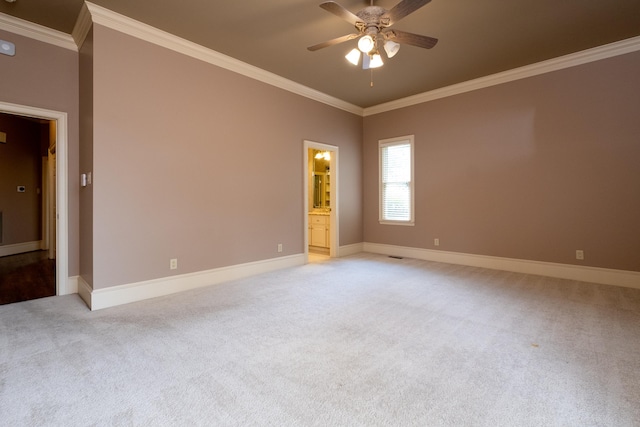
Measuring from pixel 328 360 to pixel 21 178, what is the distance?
753 cm

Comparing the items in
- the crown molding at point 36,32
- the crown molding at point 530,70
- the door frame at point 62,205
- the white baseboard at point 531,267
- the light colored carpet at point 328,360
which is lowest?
the light colored carpet at point 328,360

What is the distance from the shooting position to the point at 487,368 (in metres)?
2.03

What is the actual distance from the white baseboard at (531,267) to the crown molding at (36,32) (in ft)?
19.3

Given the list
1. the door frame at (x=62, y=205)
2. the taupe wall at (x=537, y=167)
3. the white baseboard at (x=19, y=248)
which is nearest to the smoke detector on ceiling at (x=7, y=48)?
the door frame at (x=62, y=205)

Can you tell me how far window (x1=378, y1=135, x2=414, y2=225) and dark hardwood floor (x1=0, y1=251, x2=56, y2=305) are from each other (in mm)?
5525

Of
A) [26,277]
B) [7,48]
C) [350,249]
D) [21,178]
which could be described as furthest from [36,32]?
[350,249]

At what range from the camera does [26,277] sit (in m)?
4.36

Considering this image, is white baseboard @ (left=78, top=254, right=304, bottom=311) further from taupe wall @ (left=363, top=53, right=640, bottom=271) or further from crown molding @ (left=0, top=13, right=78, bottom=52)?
taupe wall @ (left=363, top=53, right=640, bottom=271)

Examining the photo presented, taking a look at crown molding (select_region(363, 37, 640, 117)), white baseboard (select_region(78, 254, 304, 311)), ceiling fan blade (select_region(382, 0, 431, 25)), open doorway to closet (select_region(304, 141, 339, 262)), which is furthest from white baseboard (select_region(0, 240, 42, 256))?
crown molding (select_region(363, 37, 640, 117))

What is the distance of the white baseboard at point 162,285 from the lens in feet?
10.6

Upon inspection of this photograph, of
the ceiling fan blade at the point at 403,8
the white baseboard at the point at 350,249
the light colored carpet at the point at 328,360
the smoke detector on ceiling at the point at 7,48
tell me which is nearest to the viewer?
the light colored carpet at the point at 328,360

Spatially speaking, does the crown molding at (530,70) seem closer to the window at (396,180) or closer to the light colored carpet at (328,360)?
the window at (396,180)

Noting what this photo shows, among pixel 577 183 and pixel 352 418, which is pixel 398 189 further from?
pixel 352 418

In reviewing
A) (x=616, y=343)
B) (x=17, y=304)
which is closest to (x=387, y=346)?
(x=616, y=343)
